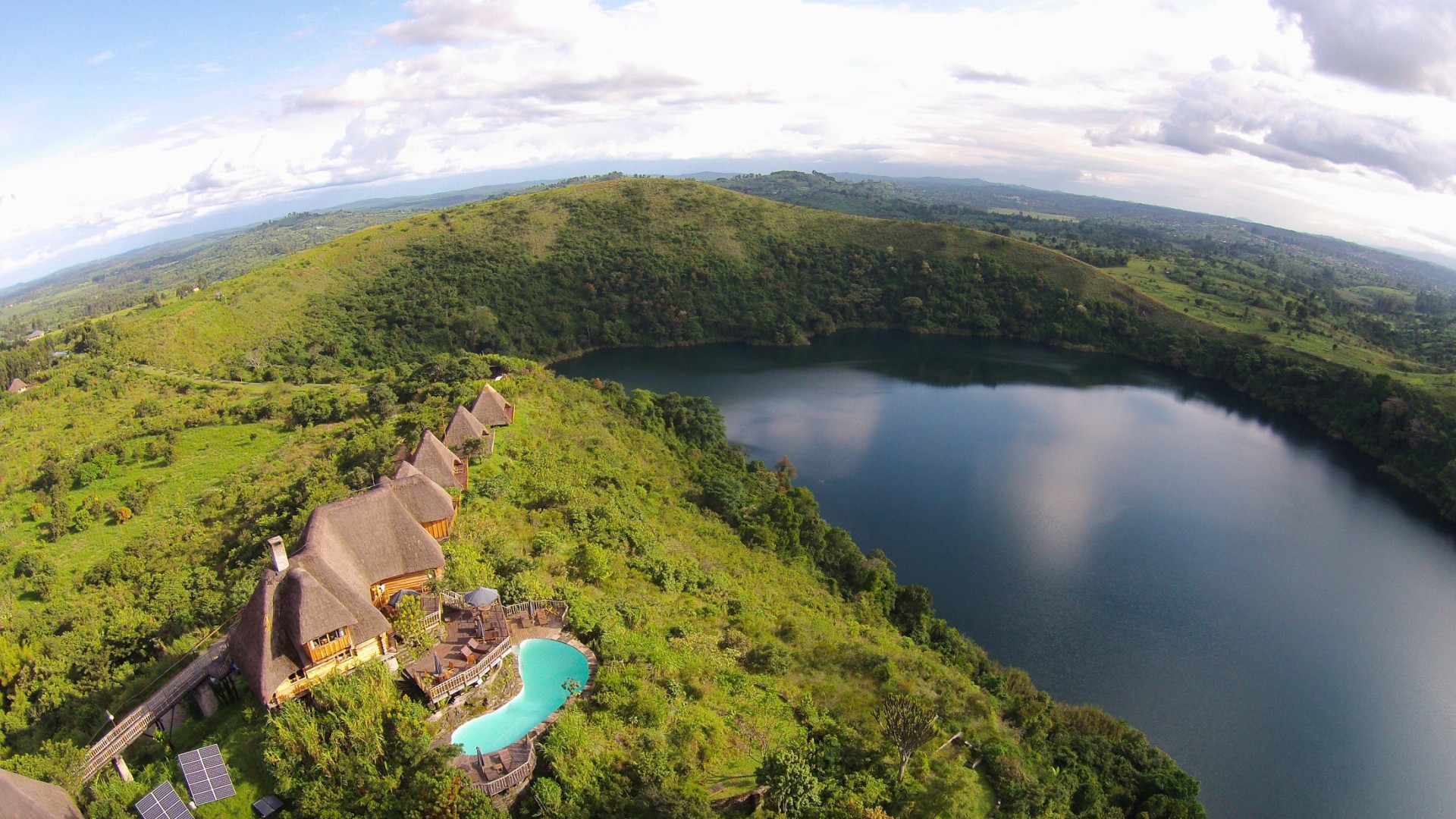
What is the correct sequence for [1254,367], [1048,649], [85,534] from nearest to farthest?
[85,534] < [1048,649] < [1254,367]

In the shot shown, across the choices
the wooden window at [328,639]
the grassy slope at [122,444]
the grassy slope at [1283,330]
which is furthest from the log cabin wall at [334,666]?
the grassy slope at [1283,330]

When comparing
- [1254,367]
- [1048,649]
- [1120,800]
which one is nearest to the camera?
[1120,800]

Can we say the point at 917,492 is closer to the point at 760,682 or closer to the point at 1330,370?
the point at 760,682

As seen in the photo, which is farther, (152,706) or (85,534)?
(85,534)

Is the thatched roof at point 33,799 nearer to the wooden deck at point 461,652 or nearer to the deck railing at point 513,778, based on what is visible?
the wooden deck at point 461,652

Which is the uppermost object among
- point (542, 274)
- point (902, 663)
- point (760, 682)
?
point (542, 274)

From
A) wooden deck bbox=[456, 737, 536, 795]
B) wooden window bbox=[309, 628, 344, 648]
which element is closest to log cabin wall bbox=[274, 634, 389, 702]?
wooden window bbox=[309, 628, 344, 648]

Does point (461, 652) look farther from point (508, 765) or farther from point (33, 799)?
point (33, 799)

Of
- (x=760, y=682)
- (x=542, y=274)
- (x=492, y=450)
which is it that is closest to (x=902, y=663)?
(x=760, y=682)
